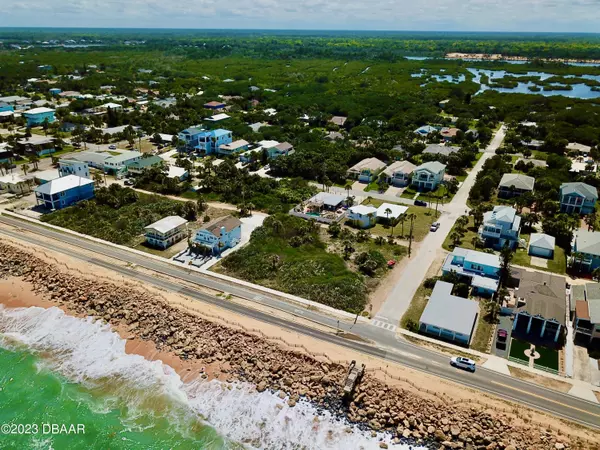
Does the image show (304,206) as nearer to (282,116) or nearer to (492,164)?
(492,164)

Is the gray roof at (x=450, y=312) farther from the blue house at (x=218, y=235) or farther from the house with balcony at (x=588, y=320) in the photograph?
the blue house at (x=218, y=235)

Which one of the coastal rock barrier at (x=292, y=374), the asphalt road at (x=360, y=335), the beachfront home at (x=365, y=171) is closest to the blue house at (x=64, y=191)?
the asphalt road at (x=360, y=335)

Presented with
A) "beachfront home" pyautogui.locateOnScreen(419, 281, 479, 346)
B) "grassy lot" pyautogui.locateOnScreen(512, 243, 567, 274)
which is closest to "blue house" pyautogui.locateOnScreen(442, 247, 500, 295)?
"beachfront home" pyautogui.locateOnScreen(419, 281, 479, 346)

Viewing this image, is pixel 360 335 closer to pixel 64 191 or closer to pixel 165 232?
pixel 165 232

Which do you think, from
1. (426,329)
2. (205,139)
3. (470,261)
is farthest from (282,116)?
(426,329)

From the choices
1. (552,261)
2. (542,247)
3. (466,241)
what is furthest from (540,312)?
(466,241)
